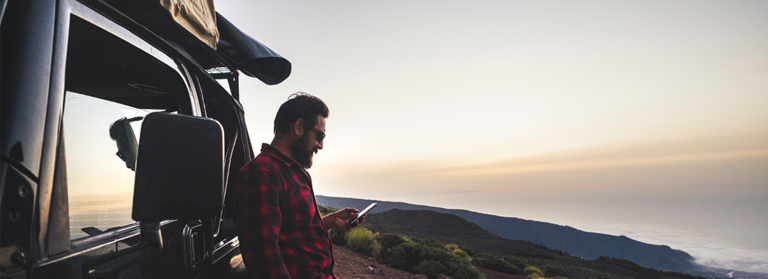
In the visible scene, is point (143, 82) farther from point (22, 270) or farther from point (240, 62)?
point (22, 270)

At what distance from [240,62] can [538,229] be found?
74887mm

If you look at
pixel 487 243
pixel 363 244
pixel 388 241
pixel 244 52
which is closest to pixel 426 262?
pixel 363 244

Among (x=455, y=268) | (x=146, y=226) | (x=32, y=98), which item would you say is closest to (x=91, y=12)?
(x=32, y=98)

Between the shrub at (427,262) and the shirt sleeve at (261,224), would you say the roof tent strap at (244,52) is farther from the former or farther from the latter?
the shrub at (427,262)

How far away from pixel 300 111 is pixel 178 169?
3.32ft

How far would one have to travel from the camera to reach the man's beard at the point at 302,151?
2.07 metres

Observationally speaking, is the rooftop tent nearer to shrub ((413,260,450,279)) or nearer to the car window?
the car window

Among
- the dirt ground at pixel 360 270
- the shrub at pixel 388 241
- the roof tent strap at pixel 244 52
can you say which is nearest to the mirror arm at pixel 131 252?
the roof tent strap at pixel 244 52

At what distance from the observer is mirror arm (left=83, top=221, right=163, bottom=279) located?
0.98 m

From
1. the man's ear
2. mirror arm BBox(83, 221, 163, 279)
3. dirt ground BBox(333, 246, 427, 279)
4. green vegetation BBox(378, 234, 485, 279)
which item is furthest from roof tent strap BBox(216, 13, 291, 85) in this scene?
green vegetation BBox(378, 234, 485, 279)

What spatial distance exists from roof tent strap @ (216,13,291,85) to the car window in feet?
2.84

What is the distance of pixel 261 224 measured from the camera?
1658mm

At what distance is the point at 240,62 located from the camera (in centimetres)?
259

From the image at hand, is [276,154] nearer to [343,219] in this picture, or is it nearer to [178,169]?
[343,219]
